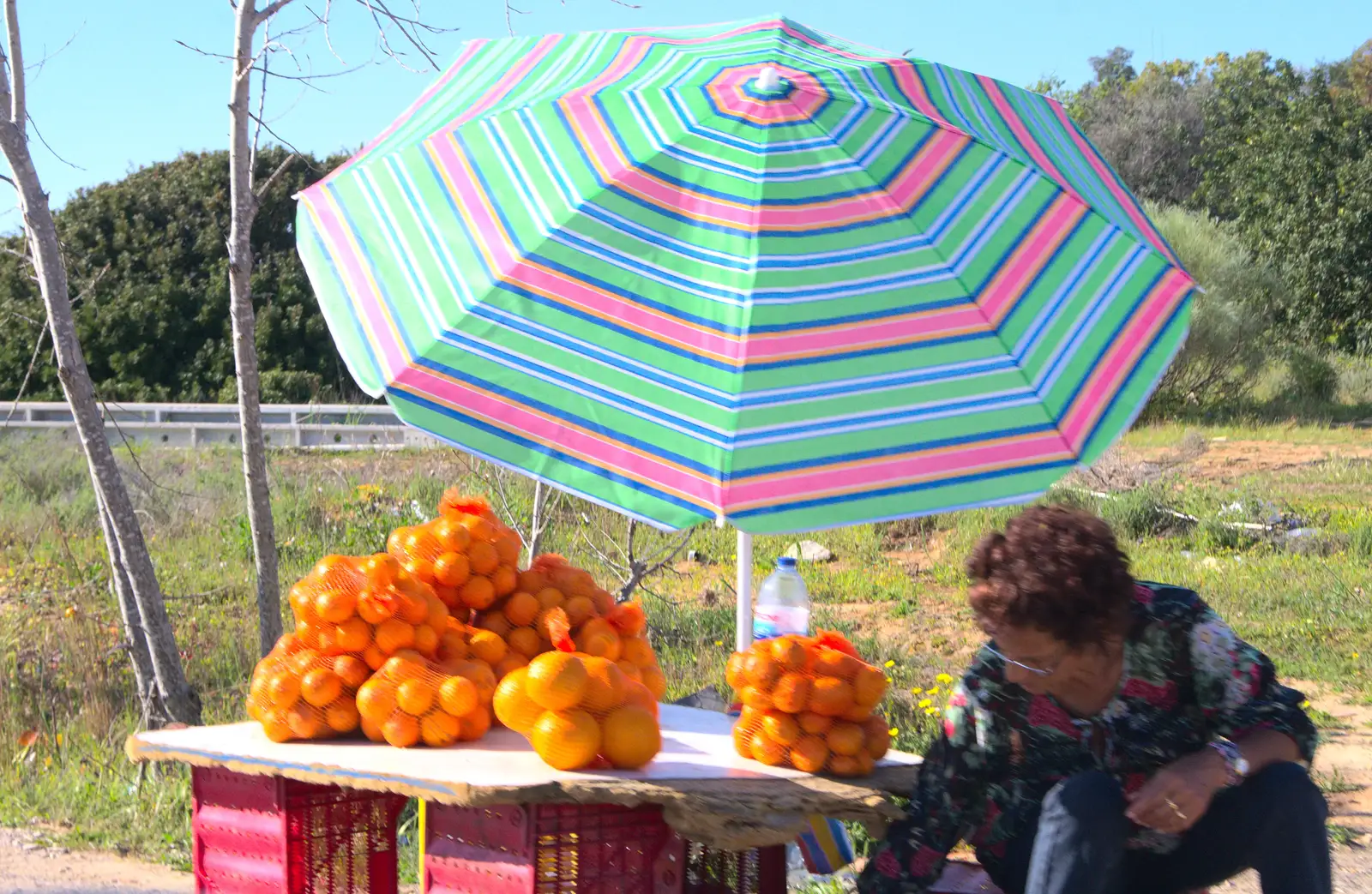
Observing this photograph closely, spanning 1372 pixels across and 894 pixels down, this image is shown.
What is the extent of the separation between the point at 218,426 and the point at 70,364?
13484mm

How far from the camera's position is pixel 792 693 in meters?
2.53

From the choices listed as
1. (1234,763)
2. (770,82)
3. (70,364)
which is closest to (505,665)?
(770,82)

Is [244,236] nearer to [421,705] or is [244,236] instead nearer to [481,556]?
[481,556]

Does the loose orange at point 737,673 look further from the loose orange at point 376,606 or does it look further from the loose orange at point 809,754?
the loose orange at point 376,606

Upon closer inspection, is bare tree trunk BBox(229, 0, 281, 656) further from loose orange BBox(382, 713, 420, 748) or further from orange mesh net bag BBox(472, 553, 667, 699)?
loose orange BBox(382, 713, 420, 748)

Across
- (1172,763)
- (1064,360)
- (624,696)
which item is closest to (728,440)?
(624,696)

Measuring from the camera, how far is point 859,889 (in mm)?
2432

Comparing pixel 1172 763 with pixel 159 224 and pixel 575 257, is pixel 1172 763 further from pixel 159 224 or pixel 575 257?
pixel 159 224

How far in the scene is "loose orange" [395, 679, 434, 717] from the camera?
2527 millimetres

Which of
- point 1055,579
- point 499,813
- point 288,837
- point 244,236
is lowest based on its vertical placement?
point 288,837

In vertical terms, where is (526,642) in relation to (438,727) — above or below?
above

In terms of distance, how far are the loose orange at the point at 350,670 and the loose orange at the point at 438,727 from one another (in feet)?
0.65

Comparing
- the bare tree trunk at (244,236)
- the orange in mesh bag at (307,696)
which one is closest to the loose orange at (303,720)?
the orange in mesh bag at (307,696)

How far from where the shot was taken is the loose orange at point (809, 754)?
253 cm
